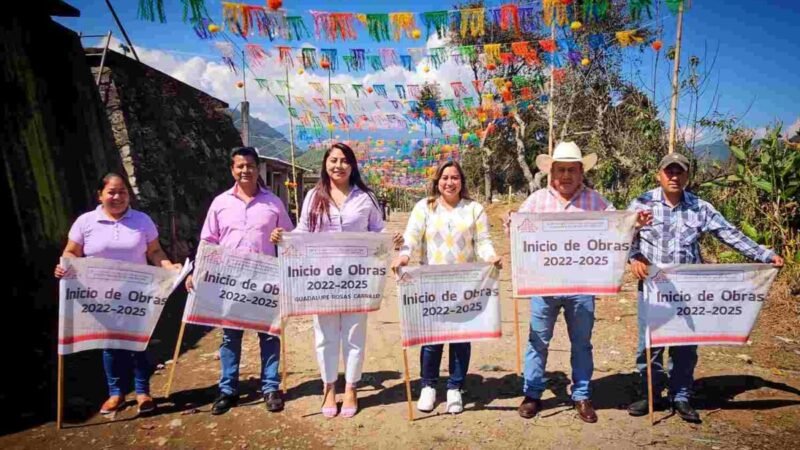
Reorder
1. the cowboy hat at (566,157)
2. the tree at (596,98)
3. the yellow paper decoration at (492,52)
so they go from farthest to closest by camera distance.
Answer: the tree at (596,98), the yellow paper decoration at (492,52), the cowboy hat at (566,157)

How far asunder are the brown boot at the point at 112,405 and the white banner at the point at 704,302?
13.4ft

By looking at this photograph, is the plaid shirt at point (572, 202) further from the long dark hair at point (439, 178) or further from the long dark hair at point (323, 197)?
the long dark hair at point (323, 197)

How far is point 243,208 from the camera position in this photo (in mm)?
3592

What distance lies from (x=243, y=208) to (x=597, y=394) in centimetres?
334

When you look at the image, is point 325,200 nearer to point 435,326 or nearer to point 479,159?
point 435,326

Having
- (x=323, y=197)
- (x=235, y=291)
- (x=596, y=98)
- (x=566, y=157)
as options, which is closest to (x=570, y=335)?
(x=566, y=157)

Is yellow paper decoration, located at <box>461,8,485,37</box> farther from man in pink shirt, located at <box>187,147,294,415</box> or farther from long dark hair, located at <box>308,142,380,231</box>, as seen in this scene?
man in pink shirt, located at <box>187,147,294,415</box>

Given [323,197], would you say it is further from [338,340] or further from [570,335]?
[570,335]

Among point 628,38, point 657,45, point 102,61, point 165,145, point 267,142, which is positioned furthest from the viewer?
point 267,142

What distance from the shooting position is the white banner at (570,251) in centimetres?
334

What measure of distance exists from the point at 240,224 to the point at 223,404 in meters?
1.46

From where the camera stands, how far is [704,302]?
3.42 metres

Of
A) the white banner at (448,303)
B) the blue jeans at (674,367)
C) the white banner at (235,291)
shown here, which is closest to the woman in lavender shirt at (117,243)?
the white banner at (235,291)

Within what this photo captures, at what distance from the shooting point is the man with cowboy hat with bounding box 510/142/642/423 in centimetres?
332
